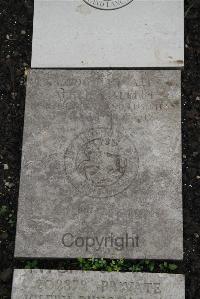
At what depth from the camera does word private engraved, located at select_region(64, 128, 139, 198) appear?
133 inches

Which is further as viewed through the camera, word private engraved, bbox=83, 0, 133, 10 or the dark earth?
word private engraved, bbox=83, 0, 133, 10

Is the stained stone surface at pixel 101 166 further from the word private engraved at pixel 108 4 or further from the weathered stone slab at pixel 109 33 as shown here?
the word private engraved at pixel 108 4

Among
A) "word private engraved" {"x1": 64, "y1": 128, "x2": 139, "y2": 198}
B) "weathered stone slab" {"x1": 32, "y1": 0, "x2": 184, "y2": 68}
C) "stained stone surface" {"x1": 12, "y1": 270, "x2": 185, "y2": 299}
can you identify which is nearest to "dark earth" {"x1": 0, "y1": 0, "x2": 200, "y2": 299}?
"stained stone surface" {"x1": 12, "y1": 270, "x2": 185, "y2": 299}

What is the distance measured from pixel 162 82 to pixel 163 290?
1417 mm

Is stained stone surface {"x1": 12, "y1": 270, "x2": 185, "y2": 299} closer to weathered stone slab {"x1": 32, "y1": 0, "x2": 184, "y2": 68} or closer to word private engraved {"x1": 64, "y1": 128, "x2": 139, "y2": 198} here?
word private engraved {"x1": 64, "y1": 128, "x2": 139, "y2": 198}

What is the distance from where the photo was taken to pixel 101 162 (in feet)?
11.2

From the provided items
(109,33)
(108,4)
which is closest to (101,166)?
(109,33)

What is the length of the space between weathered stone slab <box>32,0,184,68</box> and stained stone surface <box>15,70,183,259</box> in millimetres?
116

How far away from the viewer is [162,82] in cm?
354

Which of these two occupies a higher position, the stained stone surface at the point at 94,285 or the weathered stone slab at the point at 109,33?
the weathered stone slab at the point at 109,33

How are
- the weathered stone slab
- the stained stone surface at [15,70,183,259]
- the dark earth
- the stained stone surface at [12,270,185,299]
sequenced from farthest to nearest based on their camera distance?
1. the weathered stone slab
2. the dark earth
3. the stained stone surface at [15,70,183,259]
4. the stained stone surface at [12,270,185,299]

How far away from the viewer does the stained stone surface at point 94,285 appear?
10.3 ft

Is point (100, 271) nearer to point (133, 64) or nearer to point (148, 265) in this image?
point (148, 265)

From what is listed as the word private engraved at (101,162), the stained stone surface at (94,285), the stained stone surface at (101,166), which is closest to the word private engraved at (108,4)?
the stained stone surface at (101,166)
